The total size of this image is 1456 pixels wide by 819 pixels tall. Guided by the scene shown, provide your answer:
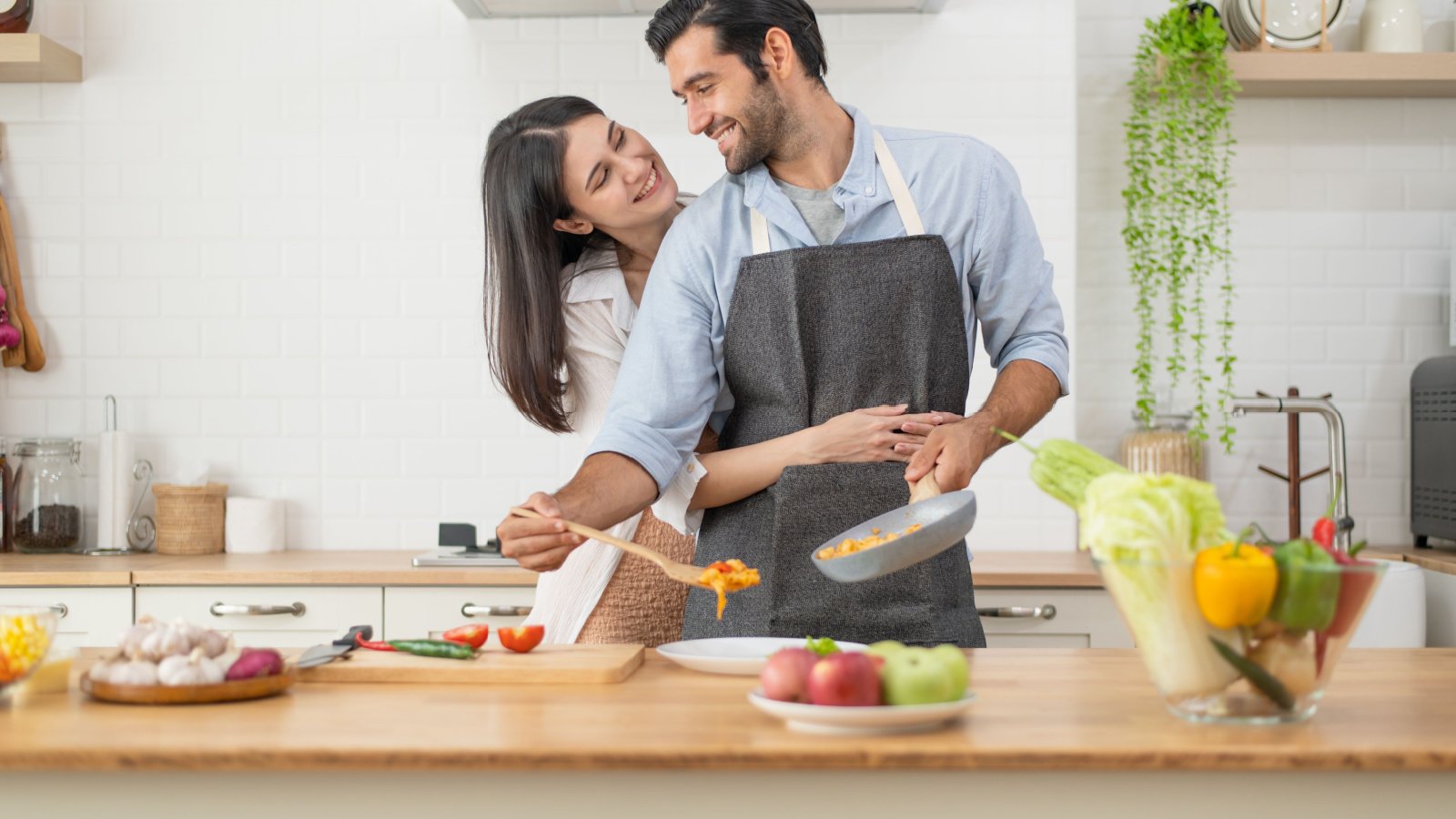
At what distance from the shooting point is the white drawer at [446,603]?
10.3 feet

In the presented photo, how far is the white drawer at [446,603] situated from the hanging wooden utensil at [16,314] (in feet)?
4.50

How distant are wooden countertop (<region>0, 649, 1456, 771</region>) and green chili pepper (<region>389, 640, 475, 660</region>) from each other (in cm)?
9

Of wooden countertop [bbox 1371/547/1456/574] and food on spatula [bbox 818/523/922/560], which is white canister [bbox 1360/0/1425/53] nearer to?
wooden countertop [bbox 1371/547/1456/574]

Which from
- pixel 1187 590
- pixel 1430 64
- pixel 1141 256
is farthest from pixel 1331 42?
pixel 1187 590

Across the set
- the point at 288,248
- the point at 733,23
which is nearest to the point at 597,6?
the point at 288,248

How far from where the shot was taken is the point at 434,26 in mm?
3697

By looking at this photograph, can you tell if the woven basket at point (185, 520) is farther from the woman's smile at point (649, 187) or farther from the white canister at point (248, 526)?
the woman's smile at point (649, 187)

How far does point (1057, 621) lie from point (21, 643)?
2239 mm

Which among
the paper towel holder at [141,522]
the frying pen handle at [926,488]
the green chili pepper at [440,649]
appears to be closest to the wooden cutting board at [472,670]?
the green chili pepper at [440,649]

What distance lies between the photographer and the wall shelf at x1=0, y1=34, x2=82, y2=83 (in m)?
3.50

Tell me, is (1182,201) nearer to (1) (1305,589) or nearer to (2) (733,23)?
(2) (733,23)

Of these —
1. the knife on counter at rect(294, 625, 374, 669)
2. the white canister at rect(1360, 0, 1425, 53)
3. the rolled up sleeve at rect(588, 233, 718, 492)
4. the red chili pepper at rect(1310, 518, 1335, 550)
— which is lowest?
the knife on counter at rect(294, 625, 374, 669)

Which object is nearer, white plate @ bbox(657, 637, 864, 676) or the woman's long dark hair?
white plate @ bbox(657, 637, 864, 676)

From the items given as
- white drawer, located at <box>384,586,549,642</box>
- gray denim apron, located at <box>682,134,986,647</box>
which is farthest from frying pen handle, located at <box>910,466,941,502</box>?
white drawer, located at <box>384,586,549,642</box>
